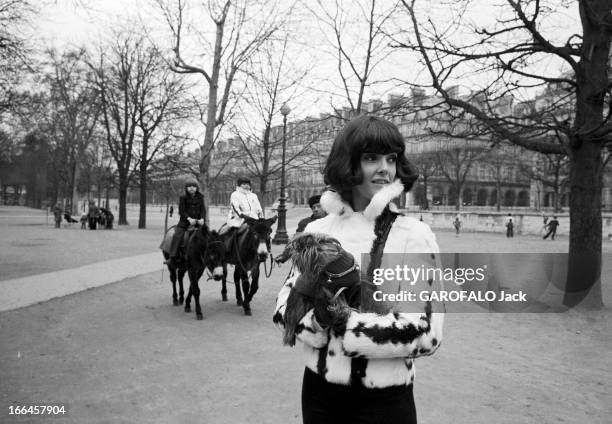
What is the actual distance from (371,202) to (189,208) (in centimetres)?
711

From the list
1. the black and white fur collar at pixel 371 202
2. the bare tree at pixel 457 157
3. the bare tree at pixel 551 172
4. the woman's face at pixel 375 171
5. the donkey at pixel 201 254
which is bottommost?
the donkey at pixel 201 254

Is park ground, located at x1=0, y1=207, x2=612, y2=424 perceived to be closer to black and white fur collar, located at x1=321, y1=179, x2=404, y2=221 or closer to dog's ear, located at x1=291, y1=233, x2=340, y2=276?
black and white fur collar, located at x1=321, y1=179, x2=404, y2=221

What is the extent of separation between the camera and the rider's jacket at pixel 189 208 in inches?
334

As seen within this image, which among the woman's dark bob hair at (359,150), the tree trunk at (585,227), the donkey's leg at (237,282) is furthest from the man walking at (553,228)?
the woman's dark bob hair at (359,150)

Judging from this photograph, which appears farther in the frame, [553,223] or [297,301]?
[553,223]

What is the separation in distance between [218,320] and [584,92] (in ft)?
25.7

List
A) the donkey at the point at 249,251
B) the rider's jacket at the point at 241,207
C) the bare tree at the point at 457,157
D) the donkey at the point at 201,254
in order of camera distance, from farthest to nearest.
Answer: the bare tree at the point at 457,157, the rider's jacket at the point at 241,207, the donkey at the point at 249,251, the donkey at the point at 201,254

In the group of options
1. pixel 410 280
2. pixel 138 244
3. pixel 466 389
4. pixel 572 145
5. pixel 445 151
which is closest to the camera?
pixel 410 280

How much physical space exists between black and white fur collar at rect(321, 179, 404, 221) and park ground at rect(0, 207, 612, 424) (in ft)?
8.82

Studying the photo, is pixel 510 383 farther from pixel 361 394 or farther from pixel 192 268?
pixel 192 268

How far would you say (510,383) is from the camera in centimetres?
500

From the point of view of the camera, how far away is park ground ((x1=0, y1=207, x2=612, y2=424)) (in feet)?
13.9

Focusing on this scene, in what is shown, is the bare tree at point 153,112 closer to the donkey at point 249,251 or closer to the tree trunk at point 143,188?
the tree trunk at point 143,188

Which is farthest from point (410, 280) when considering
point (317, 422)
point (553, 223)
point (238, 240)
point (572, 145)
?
point (553, 223)
